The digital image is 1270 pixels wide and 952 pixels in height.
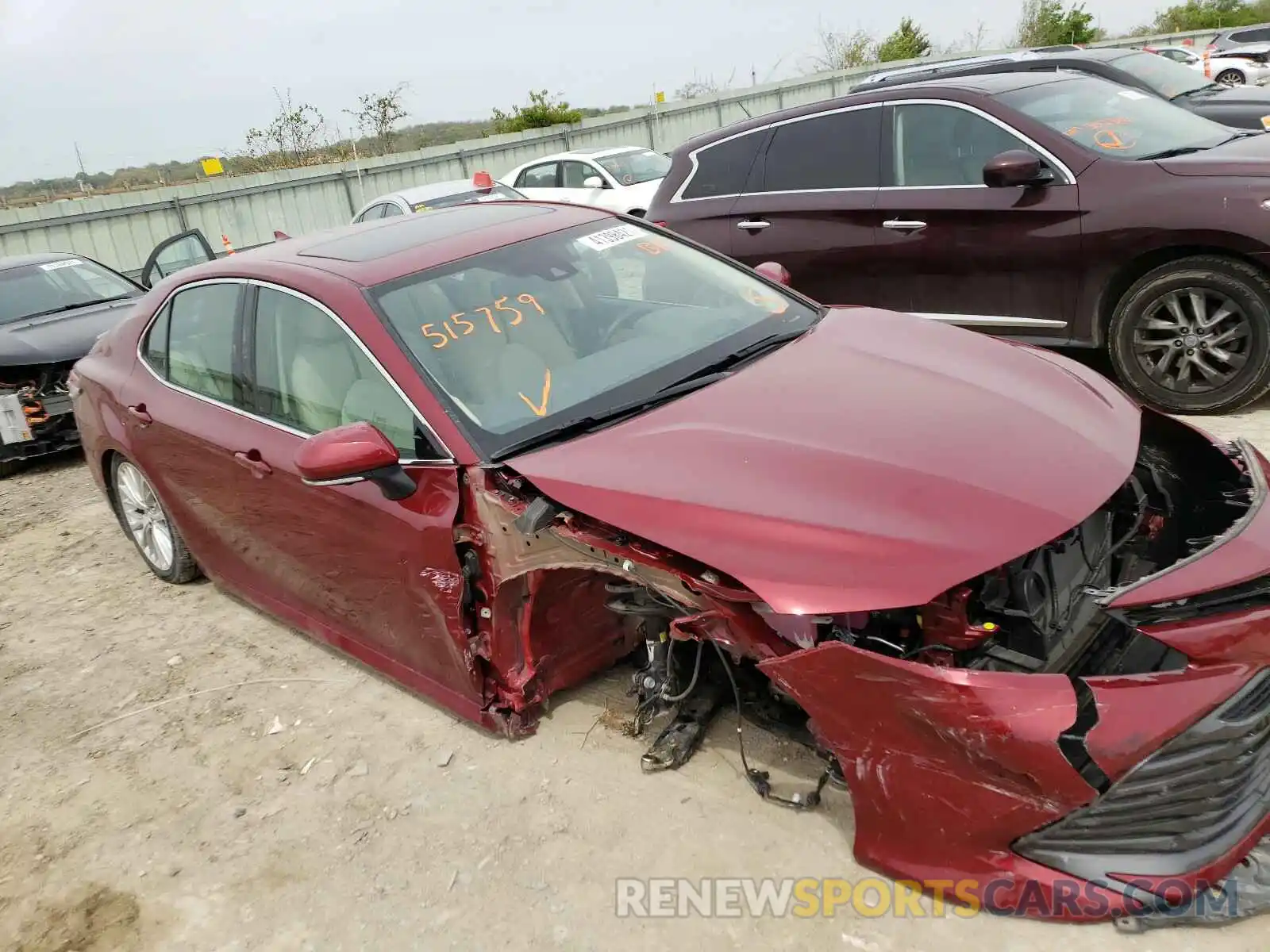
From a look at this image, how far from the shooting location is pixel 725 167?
264 inches

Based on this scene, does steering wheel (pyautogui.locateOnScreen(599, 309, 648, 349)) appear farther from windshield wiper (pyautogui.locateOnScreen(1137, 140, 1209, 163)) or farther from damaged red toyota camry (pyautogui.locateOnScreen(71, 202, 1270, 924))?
windshield wiper (pyautogui.locateOnScreen(1137, 140, 1209, 163))

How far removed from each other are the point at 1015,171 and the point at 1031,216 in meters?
0.27

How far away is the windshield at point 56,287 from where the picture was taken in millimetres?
8047

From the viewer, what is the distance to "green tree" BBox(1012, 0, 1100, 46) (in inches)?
1373

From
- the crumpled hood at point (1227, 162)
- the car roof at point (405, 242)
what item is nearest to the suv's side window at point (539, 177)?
the crumpled hood at point (1227, 162)

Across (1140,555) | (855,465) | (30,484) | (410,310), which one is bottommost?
(30,484)

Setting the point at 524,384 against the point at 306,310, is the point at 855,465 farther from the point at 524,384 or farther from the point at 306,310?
the point at 306,310

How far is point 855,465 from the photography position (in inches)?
98.7

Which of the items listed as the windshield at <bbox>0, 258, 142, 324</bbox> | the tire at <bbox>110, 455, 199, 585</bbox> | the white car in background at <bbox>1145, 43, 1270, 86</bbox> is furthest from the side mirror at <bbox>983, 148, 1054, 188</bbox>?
the white car in background at <bbox>1145, 43, 1270, 86</bbox>

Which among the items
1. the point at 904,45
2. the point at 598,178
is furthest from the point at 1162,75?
the point at 904,45

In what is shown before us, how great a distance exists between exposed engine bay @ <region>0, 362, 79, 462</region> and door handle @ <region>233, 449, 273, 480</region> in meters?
4.30

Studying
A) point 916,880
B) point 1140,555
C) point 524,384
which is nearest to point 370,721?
point 524,384

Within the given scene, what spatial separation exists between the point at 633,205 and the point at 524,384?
394 inches

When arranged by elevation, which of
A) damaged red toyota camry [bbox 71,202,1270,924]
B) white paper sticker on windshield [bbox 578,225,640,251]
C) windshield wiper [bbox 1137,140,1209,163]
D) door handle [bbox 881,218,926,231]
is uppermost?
white paper sticker on windshield [bbox 578,225,640,251]
